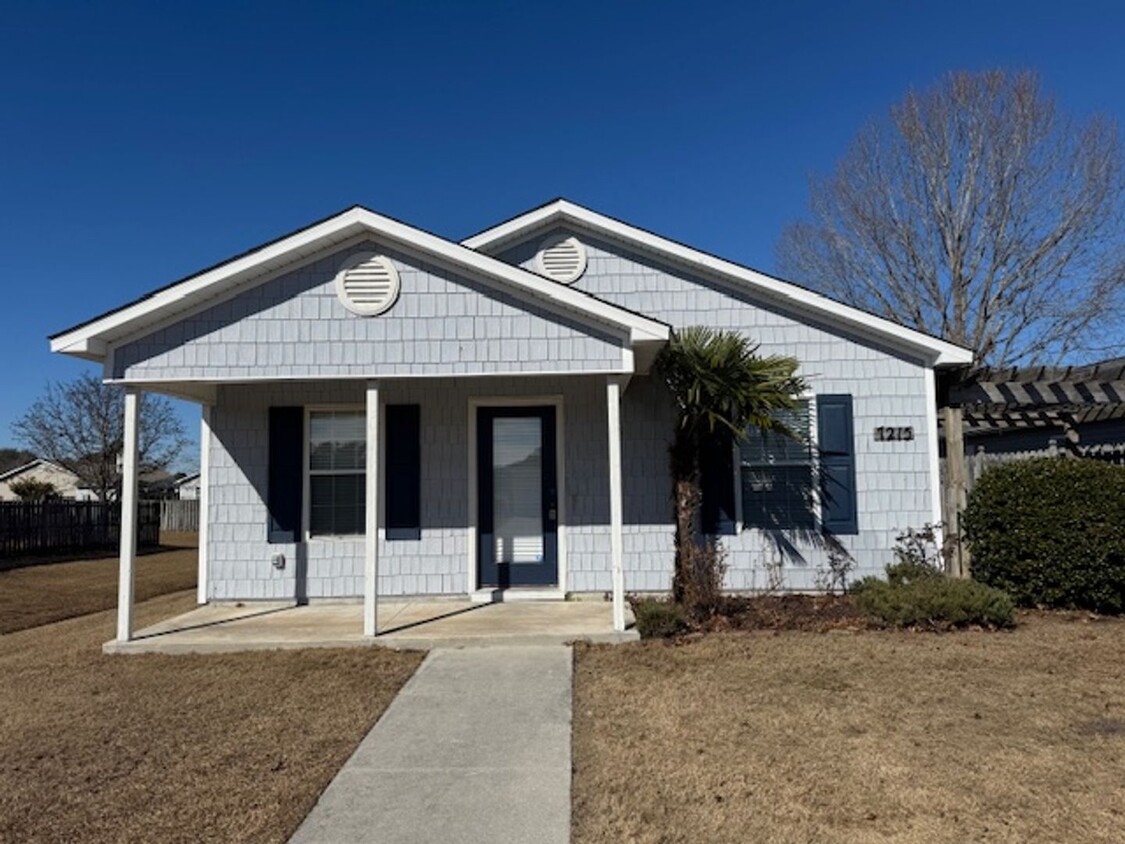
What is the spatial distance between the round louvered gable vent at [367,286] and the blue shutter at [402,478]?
2061 millimetres

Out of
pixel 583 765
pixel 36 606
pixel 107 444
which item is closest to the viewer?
pixel 583 765

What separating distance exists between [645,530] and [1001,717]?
4651 mm

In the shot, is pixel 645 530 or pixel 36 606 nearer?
pixel 645 530

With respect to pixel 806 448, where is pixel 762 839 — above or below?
below

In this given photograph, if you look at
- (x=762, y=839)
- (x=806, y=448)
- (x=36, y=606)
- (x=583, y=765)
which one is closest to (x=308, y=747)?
(x=583, y=765)

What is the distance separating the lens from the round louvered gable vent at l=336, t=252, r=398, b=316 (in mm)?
7340

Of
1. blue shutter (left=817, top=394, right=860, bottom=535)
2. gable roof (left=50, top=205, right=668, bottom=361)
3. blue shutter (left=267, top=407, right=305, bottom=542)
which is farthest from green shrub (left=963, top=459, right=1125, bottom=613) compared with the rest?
blue shutter (left=267, top=407, right=305, bottom=542)

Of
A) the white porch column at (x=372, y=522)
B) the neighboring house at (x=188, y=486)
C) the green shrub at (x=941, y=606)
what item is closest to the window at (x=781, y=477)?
the green shrub at (x=941, y=606)

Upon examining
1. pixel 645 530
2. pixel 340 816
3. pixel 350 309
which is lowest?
pixel 340 816

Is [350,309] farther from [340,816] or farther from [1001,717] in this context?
[1001,717]

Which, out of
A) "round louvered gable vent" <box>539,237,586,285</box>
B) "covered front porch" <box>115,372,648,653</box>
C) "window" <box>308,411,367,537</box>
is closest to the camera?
"covered front porch" <box>115,372,648,653</box>

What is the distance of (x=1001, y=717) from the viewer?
4930 millimetres

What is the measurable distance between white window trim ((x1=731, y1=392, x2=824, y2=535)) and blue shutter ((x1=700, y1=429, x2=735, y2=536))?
0.06m

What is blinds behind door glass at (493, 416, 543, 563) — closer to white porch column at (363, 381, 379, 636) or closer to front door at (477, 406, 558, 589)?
front door at (477, 406, 558, 589)
